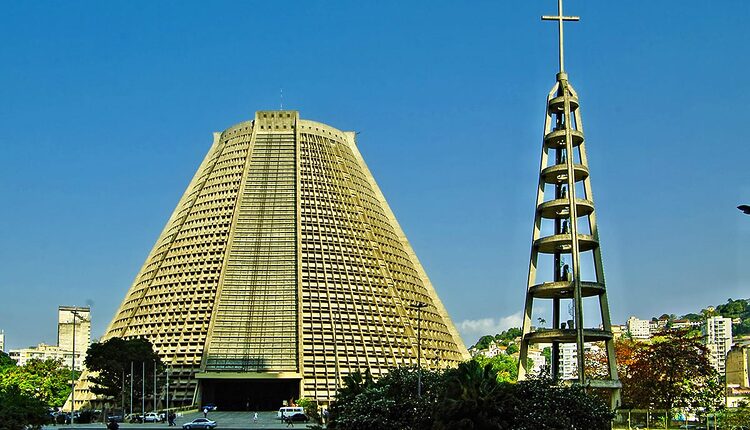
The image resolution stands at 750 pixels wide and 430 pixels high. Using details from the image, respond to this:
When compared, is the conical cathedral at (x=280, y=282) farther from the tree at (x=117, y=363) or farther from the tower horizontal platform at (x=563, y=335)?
the tower horizontal platform at (x=563, y=335)

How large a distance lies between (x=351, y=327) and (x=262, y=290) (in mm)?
10055

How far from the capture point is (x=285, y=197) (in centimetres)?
10544

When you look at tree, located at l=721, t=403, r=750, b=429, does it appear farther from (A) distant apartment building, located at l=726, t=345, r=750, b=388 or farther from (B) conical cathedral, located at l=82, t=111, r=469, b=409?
(A) distant apartment building, located at l=726, t=345, r=750, b=388

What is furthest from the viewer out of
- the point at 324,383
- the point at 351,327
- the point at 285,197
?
the point at 285,197

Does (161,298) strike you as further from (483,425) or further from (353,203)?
(483,425)

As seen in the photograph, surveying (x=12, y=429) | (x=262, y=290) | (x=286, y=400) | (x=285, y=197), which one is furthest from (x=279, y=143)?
(x=12, y=429)

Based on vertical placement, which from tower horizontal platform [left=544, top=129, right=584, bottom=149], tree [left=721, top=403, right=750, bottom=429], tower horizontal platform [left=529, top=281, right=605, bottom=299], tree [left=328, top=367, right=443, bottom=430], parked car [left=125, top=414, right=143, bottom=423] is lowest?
parked car [left=125, top=414, right=143, bottom=423]

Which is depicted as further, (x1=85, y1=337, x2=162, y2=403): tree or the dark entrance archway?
the dark entrance archway

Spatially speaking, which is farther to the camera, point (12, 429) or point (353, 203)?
point (353, 203)

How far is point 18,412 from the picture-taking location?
41.9 meters

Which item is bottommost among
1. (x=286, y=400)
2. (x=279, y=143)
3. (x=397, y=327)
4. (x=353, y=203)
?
(x=286, y=400)

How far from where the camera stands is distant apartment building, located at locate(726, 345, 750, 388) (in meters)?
128

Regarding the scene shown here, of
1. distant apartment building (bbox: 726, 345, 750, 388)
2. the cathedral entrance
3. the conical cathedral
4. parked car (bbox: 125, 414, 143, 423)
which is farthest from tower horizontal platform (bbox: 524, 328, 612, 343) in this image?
distant apartment building (bbox: 726, 345, 750, 388)

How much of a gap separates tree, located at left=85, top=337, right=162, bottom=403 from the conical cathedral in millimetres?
8165
